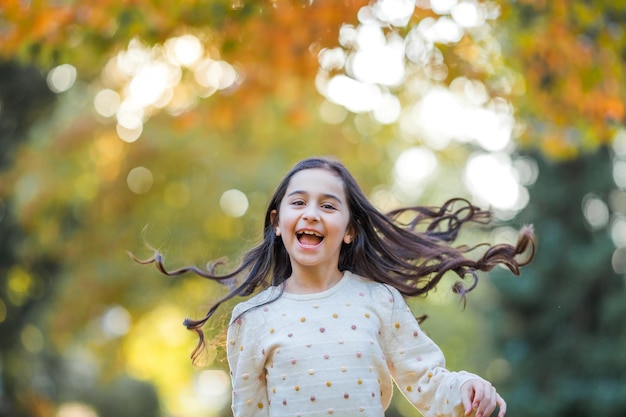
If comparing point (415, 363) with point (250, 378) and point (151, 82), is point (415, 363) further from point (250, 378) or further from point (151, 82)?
point (151, 82)

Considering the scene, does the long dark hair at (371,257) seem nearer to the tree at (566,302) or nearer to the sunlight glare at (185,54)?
the sunlight glare at (185,54)

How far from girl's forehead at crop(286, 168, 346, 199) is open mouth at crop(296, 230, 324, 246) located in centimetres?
16

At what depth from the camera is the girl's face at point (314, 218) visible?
3.61 metres

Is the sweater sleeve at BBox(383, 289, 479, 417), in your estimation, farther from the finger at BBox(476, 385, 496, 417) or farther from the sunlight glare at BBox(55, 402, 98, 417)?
the sunlight glare at BBox(55, 402, 98, 417)

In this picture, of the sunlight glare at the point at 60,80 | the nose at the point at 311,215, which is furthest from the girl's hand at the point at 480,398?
the sunlight glare at the point at 60,80

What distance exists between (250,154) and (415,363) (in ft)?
36.4

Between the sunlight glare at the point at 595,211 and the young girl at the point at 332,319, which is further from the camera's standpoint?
the sunlight glare at the point at 595,211

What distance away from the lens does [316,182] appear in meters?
3.70

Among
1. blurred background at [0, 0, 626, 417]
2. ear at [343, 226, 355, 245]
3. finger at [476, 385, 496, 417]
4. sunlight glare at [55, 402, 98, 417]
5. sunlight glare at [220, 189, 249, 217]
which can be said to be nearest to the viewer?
finger at [476, 385, 496, 417]

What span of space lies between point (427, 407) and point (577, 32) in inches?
216

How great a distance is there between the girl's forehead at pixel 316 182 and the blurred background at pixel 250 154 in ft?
2.08

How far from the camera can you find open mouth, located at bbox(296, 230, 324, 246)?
143 inches

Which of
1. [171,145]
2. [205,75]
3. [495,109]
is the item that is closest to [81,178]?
[171,145]

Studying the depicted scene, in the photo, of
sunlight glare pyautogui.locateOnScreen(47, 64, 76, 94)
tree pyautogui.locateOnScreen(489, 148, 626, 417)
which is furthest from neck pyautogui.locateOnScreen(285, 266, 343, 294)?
sunlight glare pyautogui.locateOnScreen(47, 64, 76, 94)
